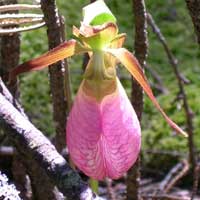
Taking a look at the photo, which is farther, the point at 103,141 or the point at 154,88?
the point at 154,88

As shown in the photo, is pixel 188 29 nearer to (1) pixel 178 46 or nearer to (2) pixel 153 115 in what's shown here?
(1) pixel 178 46

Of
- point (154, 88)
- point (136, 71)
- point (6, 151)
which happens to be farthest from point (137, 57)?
point (154, 88)

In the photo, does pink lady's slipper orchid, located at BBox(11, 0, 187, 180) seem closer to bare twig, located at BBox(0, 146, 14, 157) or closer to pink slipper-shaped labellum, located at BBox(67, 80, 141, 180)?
pink slipper-shaped labellum, located at BBox(67, 80, 141, 180)

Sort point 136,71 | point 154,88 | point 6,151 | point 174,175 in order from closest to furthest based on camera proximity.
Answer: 1. point 136,71
2. point 6,151
3. point 174,175
4. point 154,88

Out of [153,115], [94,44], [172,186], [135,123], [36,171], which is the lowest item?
[172,186]

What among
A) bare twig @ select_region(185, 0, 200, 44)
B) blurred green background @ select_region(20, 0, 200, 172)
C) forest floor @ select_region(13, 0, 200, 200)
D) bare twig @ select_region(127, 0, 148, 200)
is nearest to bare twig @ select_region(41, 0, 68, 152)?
bare twig @ select_region(127, 0, 148, 200)

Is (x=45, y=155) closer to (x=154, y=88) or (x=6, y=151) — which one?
(x=6, y=151)

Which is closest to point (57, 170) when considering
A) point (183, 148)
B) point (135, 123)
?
point (135, 123)
